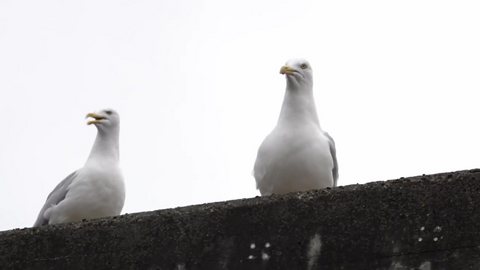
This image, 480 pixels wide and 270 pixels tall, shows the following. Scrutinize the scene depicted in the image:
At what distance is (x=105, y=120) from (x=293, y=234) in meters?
3.59

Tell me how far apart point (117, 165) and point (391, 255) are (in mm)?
3544

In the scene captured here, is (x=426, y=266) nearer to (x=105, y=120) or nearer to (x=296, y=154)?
(x=296, y=154)

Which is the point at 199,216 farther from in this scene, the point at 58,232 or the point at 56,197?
the point at 56,197

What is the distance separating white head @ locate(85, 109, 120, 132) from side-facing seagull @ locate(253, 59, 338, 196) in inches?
67.2

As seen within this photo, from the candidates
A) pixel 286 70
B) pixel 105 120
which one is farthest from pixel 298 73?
pixel 105 120

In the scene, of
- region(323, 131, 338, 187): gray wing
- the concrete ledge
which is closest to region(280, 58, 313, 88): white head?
region(323, 131, 338, 187): gray wing

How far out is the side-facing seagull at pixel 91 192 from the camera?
6430 millimetres

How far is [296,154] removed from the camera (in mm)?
5734

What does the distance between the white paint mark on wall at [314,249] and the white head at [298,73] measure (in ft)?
8.49

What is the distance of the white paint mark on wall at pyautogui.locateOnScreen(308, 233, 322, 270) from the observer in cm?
373

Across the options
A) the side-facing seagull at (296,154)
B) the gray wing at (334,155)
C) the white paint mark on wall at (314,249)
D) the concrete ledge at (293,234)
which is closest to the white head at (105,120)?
the side-facing seagull at (296,154)

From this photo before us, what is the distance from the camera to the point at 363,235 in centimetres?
373

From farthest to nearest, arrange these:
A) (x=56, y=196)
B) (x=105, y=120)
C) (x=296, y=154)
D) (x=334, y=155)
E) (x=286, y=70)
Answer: (x=105, y=120) → (x=56, y=196) → (x=286, y=70) → (x=334, y=155) → (x=296, y=154)

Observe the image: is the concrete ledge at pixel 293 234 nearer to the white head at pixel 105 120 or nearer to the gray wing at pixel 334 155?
the gray wing at pixel 334 155
